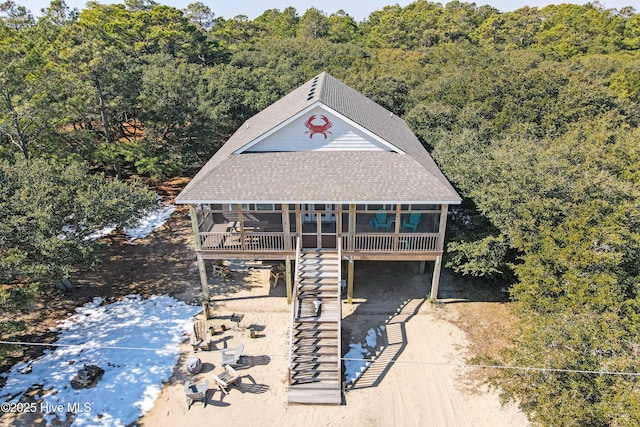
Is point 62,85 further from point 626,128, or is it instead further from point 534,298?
point 626,128

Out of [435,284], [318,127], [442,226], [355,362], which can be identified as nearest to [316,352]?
[355,362]

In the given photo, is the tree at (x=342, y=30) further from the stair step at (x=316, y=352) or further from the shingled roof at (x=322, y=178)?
the stair step at (x=316, y=352)

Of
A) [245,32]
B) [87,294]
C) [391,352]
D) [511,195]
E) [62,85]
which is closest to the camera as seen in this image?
[391,352]

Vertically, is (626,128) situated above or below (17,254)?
above

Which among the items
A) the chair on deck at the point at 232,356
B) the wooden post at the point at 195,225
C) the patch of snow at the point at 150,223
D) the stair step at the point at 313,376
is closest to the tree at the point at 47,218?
the wooden post at the point at 195,225

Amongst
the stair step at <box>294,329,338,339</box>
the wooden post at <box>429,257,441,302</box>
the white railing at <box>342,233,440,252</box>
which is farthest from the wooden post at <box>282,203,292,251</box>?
the wooden post at <box>429,257,441,302</box>

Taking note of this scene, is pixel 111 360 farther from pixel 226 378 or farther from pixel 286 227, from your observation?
pixel 286 227

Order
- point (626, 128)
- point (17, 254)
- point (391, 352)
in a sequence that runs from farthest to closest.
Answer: point (626, 128)
point (391, 352)
point (17, 254)

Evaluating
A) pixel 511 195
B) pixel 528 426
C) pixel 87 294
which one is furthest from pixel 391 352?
pixel 87 294
